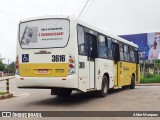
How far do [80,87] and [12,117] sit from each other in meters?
3.37

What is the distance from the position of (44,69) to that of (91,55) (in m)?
2.44

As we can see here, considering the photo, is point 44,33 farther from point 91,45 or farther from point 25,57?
point 91,45

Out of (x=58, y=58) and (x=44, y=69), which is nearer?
(x=58, y=58)

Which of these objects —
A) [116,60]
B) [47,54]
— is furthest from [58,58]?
[116,60]

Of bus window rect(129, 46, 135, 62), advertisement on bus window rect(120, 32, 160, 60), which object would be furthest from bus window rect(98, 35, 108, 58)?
advertisement on bus window rect(120, 32, 160, 60)

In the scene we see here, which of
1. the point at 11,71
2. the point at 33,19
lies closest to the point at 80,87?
the point at 33,19

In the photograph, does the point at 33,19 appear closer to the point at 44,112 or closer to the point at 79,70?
the point at 79,70

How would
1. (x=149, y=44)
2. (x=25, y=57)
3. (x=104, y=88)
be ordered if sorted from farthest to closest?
1. (x=149, y=44)
2. (x=104, y=88)
3. (x=25, y=57)

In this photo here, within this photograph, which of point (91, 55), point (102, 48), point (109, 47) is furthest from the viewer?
point (109, 47)

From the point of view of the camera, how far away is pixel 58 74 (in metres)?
12.2

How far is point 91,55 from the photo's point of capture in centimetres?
1414

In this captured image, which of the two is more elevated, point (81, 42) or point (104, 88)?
point (81, 42)

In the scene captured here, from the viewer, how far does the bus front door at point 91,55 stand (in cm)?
1376

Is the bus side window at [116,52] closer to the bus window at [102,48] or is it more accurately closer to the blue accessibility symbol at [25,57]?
the bus window at [102,48]
